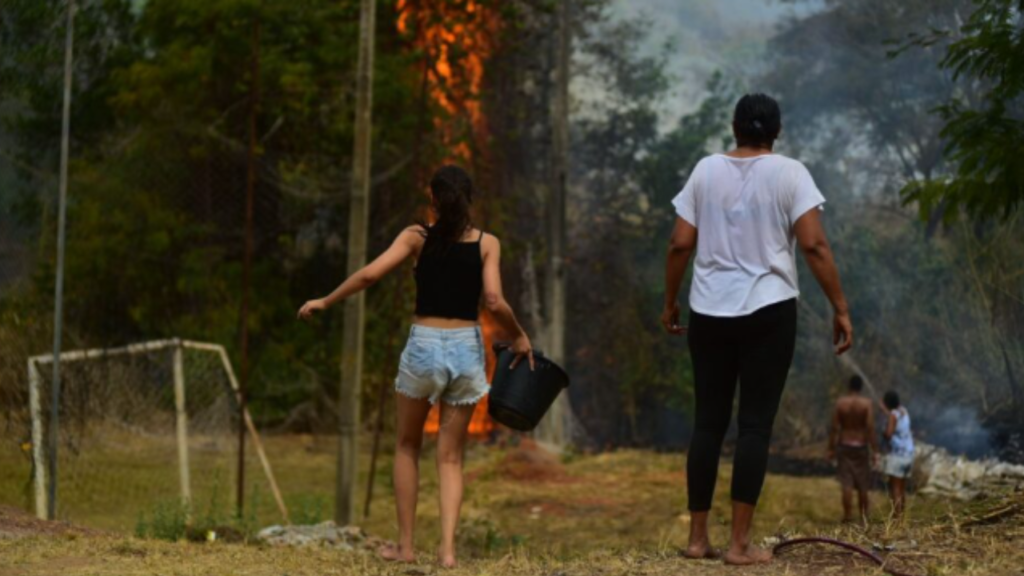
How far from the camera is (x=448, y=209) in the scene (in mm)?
7664

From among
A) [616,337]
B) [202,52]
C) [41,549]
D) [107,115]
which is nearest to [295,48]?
[202,52]

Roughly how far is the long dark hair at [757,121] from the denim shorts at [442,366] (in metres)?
1.68

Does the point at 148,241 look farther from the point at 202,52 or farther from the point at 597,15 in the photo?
the point at 597,15

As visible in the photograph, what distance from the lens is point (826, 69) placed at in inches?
1271

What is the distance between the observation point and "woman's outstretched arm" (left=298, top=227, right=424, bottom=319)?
24.6ft

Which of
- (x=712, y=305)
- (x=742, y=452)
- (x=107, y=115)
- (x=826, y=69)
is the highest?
(x=826, y=69)

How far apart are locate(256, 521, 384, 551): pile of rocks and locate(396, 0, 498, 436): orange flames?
11031 millimetres

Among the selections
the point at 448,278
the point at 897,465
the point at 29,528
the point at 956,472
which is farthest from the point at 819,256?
the point at 956,472

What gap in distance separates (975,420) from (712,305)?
15.9 meters

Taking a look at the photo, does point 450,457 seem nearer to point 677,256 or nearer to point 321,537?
point 677,256

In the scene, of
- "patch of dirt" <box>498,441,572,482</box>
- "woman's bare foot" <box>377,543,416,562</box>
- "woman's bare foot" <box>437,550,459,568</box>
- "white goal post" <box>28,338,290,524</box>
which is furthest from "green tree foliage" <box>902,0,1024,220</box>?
"patch of dirt" <box>498,441,572,482</box>

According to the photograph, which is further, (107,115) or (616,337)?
(616,337)

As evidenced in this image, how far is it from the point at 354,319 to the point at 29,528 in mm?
6582

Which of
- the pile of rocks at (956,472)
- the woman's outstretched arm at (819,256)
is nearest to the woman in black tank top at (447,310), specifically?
the woman's outstretched arm at (819,256)
